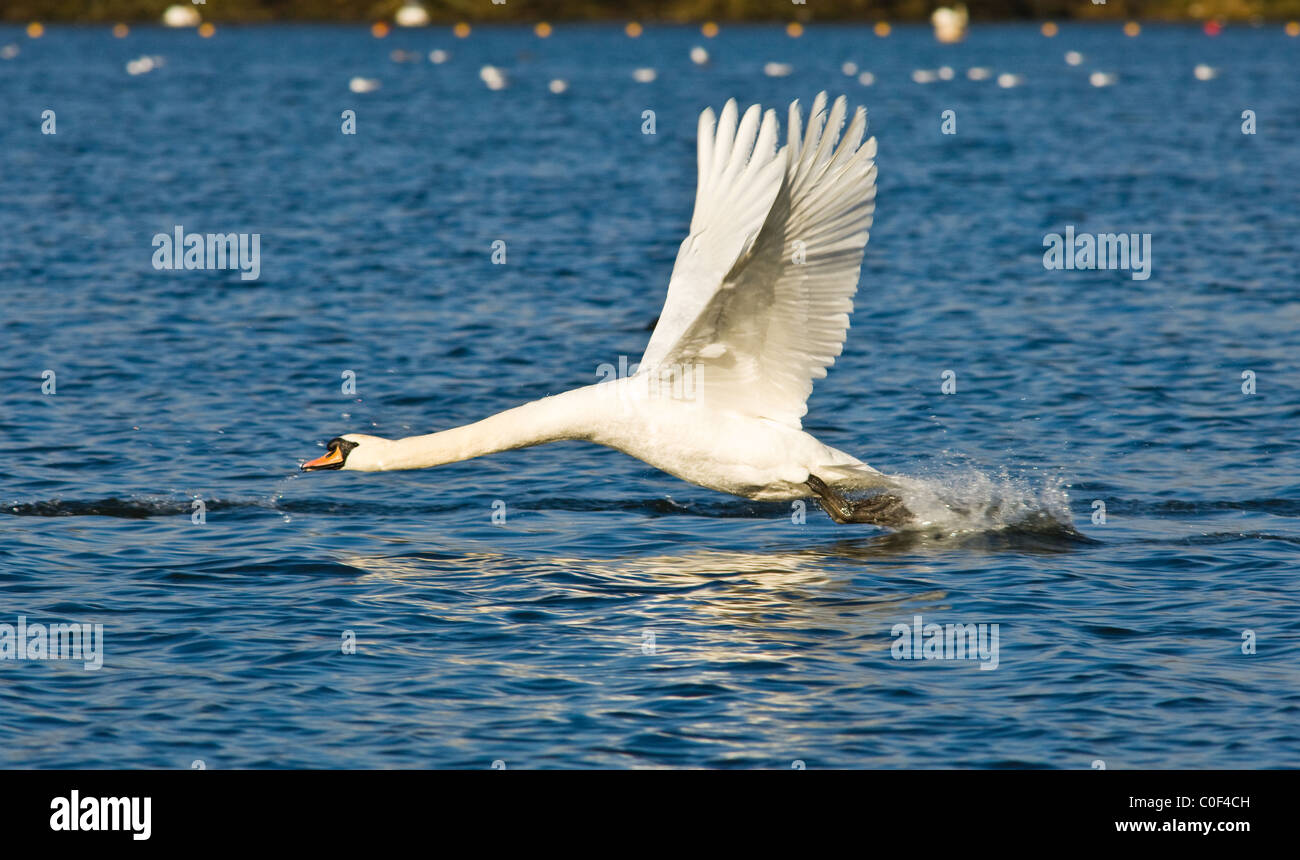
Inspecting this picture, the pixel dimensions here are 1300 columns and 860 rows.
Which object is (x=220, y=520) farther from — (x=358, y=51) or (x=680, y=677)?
(x=358, y=51)

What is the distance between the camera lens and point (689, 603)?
11.2 m

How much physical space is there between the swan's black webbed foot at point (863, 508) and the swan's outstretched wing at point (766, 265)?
501 mm

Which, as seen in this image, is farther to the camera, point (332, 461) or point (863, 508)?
point (863, 508)

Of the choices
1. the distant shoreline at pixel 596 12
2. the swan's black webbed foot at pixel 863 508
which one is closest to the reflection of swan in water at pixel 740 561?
the swan's black webbed foot at pixel 863 508

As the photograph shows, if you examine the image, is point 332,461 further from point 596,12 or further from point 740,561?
point 596,12

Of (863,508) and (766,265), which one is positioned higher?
(766,265)

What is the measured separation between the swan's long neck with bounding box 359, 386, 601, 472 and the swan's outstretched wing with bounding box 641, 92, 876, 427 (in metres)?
0.60

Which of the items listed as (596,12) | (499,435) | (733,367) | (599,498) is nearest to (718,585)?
(733,367)

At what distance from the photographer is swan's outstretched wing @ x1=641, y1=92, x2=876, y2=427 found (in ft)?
33.6

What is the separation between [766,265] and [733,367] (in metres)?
1.13

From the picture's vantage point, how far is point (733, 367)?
1123 cm

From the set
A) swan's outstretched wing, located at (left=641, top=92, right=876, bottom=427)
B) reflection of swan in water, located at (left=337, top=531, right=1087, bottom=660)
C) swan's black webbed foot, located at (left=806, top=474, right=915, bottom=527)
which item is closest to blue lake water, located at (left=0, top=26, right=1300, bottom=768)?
reflection of swan in water, located at (left=337, top=531, right=1087, bottom=660)

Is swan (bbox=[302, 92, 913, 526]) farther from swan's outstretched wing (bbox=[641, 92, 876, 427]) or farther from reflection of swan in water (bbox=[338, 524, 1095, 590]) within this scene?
reflection of swan in water (bbox=[338, 524, 1095, 590])

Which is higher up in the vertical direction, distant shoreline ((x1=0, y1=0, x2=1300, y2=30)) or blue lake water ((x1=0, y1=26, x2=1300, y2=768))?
distant shoreline ((x1=0, y1=0, x2=1300, y2=30))
